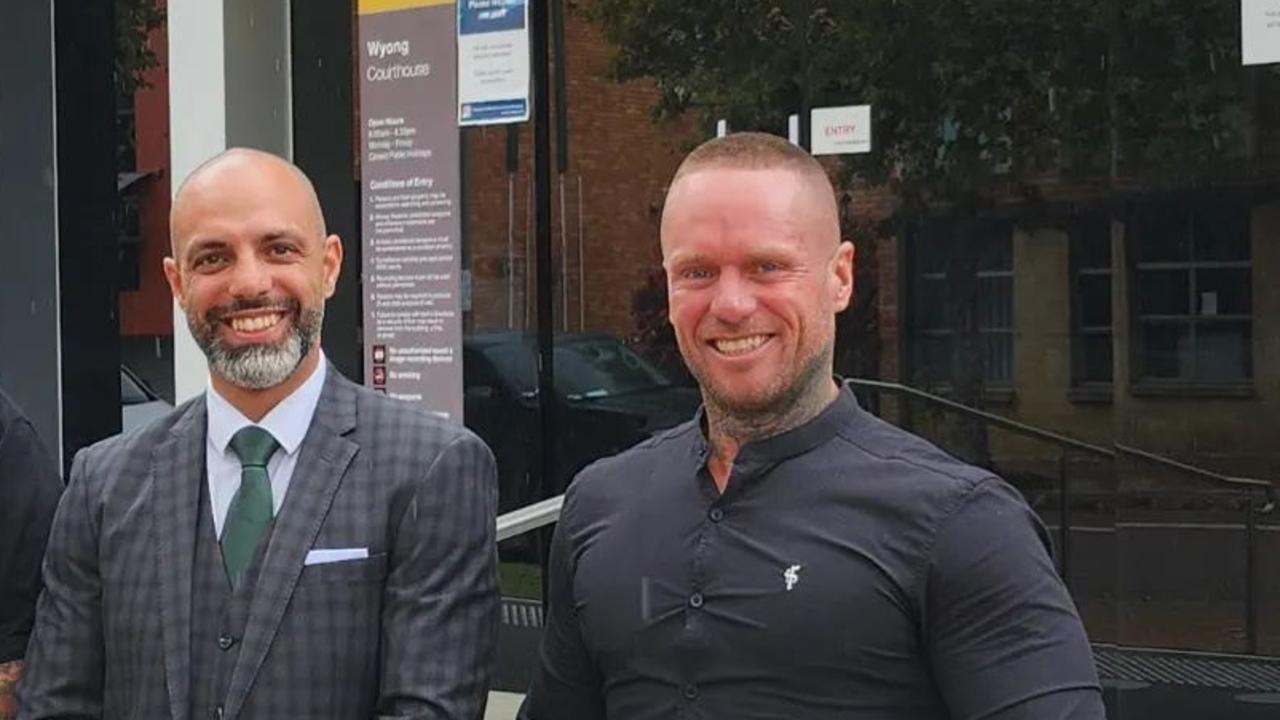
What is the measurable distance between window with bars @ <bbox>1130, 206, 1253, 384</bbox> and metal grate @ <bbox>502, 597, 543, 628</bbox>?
83.2 inches

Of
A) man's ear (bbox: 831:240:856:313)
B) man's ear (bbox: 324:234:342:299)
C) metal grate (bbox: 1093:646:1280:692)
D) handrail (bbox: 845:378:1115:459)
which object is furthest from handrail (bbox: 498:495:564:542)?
man's ear (bbox: 831:240:856:313)

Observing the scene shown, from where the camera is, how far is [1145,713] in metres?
4.78

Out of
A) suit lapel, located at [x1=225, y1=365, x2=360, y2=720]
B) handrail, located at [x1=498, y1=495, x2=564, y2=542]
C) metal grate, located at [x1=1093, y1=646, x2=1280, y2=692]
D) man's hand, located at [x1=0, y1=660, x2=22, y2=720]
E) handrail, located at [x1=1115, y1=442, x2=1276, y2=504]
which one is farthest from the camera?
handrail, located at [x1=498, y1=495, x2=564, y2=542]

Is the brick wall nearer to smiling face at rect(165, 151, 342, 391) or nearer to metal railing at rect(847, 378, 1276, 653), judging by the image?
metal railing at rect(847, 378, 1276, 653)

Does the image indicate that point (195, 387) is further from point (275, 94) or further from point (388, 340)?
point (275, 94)

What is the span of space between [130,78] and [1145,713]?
4371 mm

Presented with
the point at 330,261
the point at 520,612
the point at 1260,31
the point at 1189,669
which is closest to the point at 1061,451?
the point at 1189,669

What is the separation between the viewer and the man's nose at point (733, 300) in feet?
6.42

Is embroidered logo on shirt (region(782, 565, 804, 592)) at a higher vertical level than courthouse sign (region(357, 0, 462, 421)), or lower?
lower

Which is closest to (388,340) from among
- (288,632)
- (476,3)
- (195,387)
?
(195,387)

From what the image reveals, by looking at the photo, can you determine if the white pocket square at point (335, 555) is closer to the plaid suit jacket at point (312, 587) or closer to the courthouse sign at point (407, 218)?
the plaid suit jacket at point (312, 587)

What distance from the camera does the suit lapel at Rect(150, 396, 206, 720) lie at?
223cm

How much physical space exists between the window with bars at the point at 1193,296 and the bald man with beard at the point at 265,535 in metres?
2.77

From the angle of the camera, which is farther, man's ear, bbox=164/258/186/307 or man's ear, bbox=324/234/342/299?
man's ear, bbox=324/234/342/299
